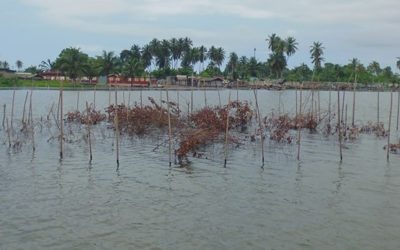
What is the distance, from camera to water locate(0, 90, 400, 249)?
33.5ft

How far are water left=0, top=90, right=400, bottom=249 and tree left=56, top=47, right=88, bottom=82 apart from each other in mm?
78258

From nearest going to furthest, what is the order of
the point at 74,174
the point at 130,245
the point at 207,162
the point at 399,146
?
the point at 130,245
the point at 74,174
the point at 207,162
the point at 399,146

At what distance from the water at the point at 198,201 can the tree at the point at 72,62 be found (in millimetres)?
78258

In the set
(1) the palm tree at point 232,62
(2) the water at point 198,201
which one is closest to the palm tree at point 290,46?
(1) the palm tree at point 232,62

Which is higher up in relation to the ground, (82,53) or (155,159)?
(82,53)

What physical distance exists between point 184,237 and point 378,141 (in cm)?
1867

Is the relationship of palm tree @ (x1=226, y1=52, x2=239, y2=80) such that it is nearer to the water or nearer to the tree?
the tree

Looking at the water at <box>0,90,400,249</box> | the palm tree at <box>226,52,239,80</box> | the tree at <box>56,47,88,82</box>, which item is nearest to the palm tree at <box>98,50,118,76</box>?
the tree at <box>56,47,88,82</box>

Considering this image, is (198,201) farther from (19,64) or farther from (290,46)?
(19,64)

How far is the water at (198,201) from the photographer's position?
33.5 ft

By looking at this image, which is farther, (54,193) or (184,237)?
(54,193)

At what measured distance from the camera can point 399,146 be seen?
21453mm

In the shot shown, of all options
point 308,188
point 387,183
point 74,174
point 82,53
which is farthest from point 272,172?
point 82,53

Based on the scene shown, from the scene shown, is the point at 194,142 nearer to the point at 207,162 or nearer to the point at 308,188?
the point at 207,162
